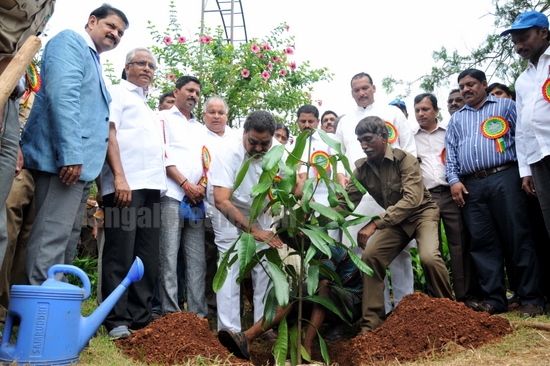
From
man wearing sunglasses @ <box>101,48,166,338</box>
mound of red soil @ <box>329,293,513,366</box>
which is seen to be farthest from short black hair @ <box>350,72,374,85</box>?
mound of red soil @ <box>329,293,513,366</box>

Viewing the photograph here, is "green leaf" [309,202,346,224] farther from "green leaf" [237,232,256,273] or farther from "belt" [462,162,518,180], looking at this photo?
"belt" [462,162,518,180]

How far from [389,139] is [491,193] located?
101 centimetres

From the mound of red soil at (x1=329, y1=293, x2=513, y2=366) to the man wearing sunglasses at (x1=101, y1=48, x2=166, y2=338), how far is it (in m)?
1.43

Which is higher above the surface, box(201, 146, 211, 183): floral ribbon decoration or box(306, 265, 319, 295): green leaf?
box(201, 146, 211, 183): floral ribbon decoration

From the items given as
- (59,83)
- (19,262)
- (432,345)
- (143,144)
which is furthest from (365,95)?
(19,262)

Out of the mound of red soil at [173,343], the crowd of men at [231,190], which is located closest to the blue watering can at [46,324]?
the crowd of men at [231,190]

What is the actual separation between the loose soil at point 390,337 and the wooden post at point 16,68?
66.7 inches

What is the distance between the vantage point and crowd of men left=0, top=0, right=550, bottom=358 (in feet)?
10.9

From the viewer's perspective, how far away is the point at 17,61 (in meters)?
2.51

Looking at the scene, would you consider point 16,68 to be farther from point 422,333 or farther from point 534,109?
point 534,109

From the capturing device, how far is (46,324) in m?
2.78

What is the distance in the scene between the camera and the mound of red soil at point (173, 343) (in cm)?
330

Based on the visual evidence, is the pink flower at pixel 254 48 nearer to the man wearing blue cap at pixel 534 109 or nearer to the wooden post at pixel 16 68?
the man wearing blue cap at pixel 534 109

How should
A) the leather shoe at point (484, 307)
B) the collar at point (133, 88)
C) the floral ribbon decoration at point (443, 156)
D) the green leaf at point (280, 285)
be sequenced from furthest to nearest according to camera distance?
1. the floral ribbon decoration at point (443, 156)
2. the leather shoe at point (484, 307)
3. the collar at point (133, 88)
4. the green leaf at point (280, 285)
